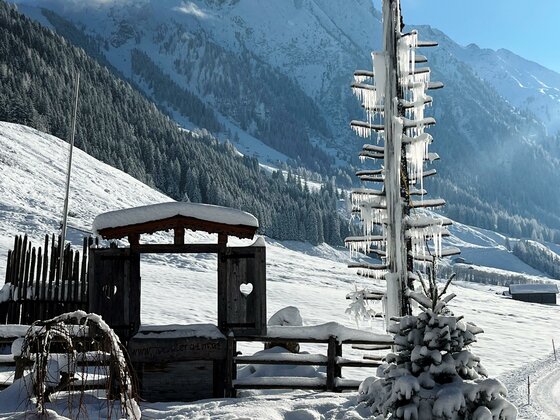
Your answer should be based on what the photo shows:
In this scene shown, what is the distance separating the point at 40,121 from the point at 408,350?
10927cm

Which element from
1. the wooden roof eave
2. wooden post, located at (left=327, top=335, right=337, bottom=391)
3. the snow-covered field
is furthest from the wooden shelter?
wooden post, located at (left=327, top=335, right=337, bottom=391)

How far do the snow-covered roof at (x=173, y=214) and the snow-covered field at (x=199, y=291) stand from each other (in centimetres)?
317

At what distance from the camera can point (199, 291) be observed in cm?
3138

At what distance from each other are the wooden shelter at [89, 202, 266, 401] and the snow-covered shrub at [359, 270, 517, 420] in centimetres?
383

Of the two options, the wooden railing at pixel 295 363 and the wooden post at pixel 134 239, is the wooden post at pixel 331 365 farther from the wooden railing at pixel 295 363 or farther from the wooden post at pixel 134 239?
the wooden post at pixel 134 239

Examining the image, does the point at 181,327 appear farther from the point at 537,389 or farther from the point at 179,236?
the point at 537,389

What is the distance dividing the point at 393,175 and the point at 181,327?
19.9 feet

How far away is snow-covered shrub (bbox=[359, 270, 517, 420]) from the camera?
6828 mm

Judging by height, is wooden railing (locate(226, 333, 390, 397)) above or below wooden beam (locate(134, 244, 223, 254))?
below

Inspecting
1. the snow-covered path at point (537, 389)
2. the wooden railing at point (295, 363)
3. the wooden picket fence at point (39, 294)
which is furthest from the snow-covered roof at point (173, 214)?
the snow-covered path at point (537, 389)

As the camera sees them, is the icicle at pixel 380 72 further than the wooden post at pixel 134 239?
Yes

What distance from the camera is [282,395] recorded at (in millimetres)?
10508

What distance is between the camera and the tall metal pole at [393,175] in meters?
13.3

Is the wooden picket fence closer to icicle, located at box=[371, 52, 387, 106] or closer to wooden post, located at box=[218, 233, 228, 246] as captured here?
wooden post, located at box=[218, 233, 228, 246]
